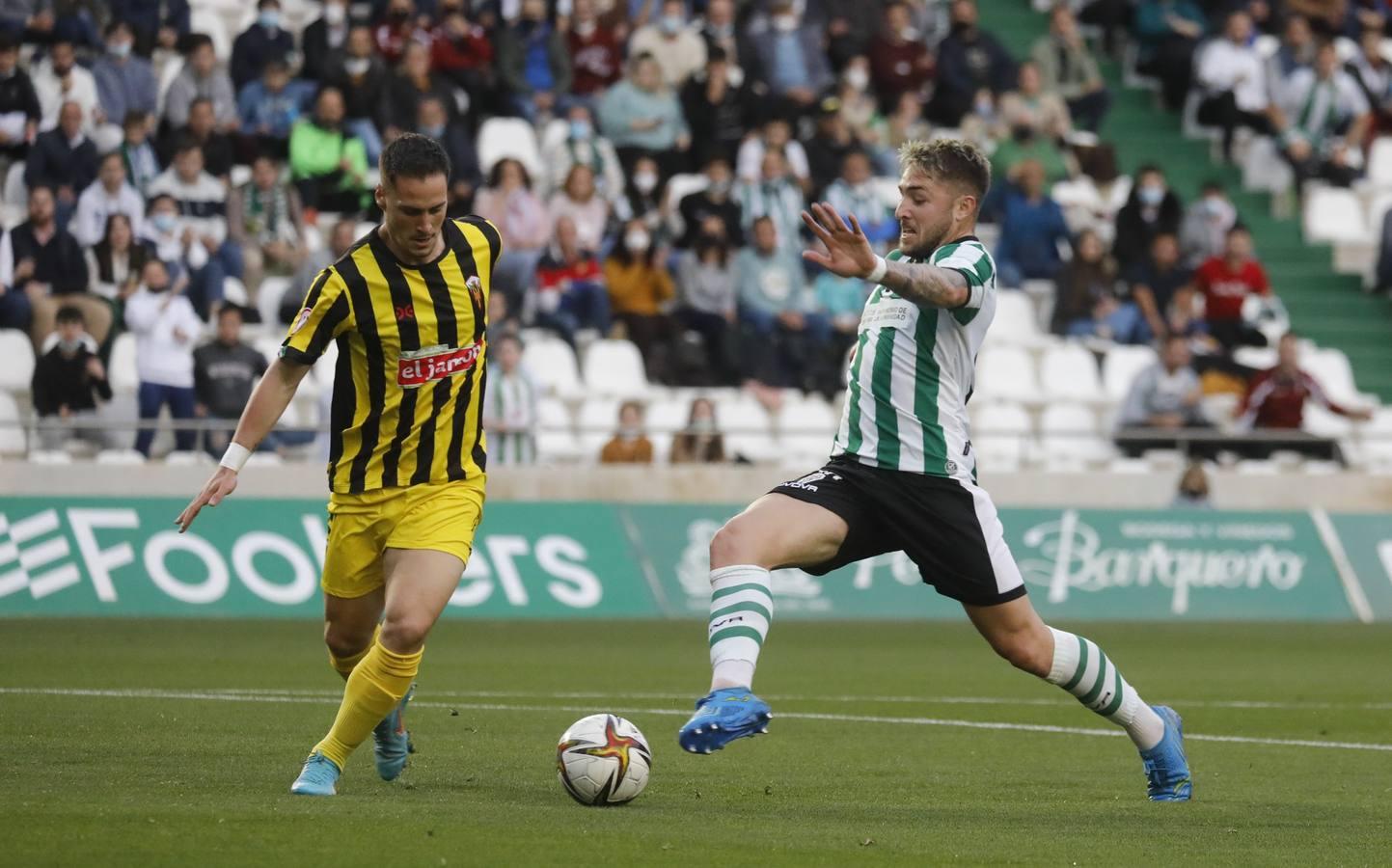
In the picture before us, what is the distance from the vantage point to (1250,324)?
24.3 m

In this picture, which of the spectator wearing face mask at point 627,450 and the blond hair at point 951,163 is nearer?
the blond hair at point 951,163

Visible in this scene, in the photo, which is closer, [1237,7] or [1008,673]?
[1008,673]

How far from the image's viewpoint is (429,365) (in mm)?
7922

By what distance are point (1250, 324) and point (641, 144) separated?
6917 mm

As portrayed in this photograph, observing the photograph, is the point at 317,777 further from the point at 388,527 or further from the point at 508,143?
the point at 508,143

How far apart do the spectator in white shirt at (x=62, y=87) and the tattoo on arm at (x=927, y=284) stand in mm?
14627

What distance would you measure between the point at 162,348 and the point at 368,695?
12.2 metres

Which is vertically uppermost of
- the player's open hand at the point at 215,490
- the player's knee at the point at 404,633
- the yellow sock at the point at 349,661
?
the player's open hand at the point at 215,490

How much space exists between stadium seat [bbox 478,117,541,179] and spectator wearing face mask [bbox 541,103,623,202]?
0.57 feet

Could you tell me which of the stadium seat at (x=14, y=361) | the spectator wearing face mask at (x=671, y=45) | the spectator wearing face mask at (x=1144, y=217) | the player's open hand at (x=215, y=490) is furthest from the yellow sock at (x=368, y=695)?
the spectator wearing face mask at (x=1144, y=217)

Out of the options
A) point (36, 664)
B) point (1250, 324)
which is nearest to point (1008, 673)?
point (36, 664)

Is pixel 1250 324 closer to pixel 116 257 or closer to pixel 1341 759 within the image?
pixel 116 257

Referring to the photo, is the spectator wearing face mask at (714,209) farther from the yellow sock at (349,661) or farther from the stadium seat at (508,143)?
the yellow sock at (349,661)

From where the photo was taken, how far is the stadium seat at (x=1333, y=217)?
27547 millimetres
